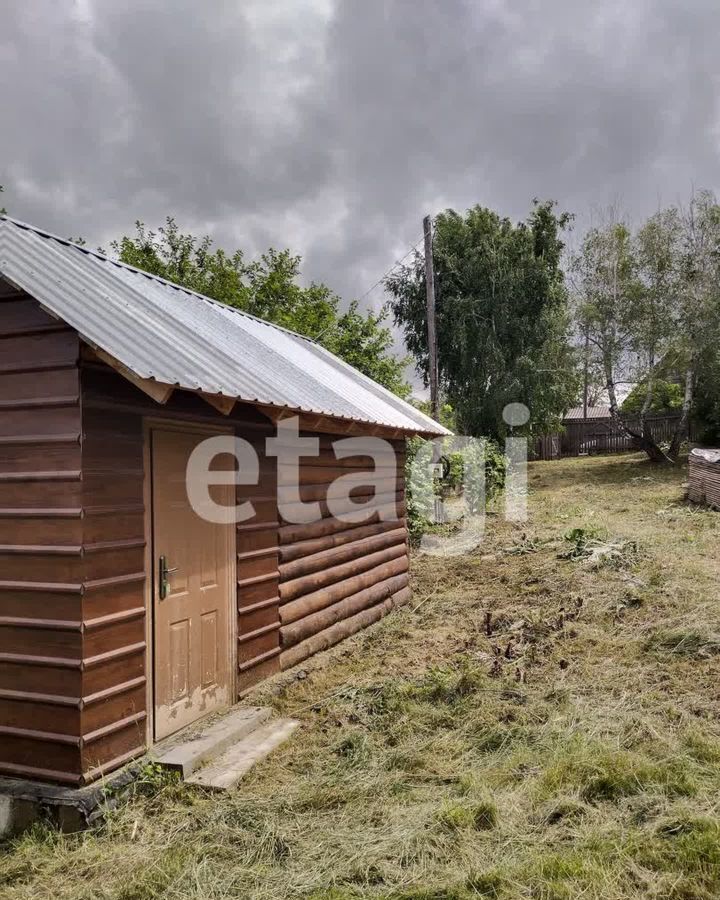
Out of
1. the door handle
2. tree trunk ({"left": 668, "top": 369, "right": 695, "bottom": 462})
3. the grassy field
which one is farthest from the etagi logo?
tree trunk ({"left": 668, "top": 369, "right": 695, "bottom": 462})

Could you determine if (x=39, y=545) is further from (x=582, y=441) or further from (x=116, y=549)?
(x=582, y=441)

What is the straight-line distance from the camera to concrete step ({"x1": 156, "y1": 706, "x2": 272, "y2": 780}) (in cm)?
430

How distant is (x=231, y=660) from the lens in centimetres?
538

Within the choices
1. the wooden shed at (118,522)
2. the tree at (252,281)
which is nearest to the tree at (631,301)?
the tree at (252,281)

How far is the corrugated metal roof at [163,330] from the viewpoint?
151 inches

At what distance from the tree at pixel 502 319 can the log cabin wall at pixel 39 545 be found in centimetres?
2174

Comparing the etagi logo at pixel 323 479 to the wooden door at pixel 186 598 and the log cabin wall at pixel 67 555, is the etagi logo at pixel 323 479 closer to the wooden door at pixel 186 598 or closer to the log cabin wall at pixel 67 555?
the wooden door at pixel 186 598

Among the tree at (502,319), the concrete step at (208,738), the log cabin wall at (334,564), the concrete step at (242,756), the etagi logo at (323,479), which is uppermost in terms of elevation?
the tree at (502,319)

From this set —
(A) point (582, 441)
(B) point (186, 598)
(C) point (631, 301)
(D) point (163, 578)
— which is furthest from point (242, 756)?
(A) point (582, 441)

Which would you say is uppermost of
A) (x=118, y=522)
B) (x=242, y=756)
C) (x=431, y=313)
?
(x=431, y=313)

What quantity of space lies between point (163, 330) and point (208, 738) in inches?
119

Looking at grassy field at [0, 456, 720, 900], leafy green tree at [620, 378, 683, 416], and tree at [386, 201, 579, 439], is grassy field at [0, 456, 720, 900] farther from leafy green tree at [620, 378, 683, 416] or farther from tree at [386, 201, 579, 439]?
leafy green tree at [620, 378, 683, 416]

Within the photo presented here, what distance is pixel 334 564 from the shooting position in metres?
7.32

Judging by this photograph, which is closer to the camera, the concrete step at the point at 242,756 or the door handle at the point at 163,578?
the concrete step at the point at 242,756
